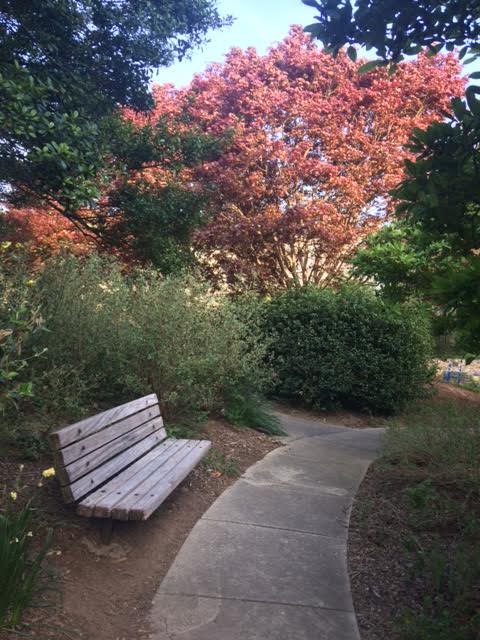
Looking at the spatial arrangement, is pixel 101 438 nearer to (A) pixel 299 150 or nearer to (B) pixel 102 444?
(B) pixel 102 444

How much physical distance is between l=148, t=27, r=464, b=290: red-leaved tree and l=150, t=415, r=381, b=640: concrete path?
28.6 feet

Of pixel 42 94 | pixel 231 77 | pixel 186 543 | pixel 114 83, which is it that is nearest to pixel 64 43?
pixel 114 83

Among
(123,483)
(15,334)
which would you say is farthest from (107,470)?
(15,334)

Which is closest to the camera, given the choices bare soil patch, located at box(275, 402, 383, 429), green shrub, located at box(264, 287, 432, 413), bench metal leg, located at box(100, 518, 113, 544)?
bench metal leg, located at box(100, 518, 113, 544)

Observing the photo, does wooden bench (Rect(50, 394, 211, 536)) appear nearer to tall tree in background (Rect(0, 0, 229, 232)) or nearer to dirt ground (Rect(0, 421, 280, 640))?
dirt ground (Rect(0, 421, 280, 640))

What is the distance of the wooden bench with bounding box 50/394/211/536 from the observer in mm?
3723

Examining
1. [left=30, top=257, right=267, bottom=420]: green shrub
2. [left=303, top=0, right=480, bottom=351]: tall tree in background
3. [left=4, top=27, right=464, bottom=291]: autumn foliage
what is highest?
[left=4, top=27, right=464, bottom=291]: autumn foliage

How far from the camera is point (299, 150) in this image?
1446 cm

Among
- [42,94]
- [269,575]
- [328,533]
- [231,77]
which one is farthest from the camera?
[231,77]

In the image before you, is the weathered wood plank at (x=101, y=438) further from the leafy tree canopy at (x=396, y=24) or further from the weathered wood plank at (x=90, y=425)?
the leafy tree canopy at (x=396, y=24)

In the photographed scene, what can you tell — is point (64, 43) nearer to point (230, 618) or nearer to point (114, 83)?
point (114, 83)

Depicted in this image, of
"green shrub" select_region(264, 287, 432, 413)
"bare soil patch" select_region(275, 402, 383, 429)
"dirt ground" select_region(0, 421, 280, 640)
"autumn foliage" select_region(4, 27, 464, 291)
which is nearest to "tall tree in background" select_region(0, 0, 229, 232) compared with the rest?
"dirt ground" select_region(0, 421, 280, 640)

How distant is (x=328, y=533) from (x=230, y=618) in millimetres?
1573

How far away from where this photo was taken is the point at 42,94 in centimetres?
633
